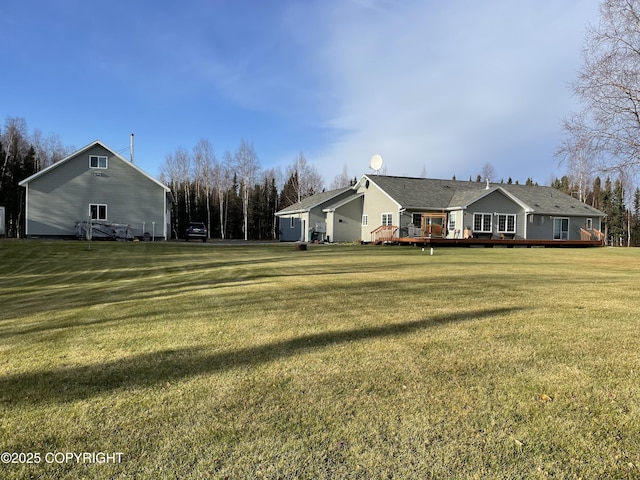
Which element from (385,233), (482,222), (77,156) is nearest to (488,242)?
(482,222)

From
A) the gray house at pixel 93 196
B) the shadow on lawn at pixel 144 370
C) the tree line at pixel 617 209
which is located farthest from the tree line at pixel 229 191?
the shadow on lawn at pixel 144 370

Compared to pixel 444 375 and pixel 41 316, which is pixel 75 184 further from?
pixel 444 375

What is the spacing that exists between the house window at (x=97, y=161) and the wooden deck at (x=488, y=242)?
66.6 feet

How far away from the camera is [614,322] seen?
536cm

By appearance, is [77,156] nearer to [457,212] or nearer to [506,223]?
[457,212]

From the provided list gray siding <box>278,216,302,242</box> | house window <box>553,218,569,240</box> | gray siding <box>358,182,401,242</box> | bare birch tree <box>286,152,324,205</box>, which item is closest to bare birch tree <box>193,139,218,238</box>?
bare birch tree <box>286,152,324,205</box>

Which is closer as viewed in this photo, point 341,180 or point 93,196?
point 93,196

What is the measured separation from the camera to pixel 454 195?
1252 inches

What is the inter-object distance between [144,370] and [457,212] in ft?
93.5

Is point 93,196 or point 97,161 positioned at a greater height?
point 97,161

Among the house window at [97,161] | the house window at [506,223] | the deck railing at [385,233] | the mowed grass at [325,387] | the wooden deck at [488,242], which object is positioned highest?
the house window at [97,161]

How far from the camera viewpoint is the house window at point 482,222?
2919 cm

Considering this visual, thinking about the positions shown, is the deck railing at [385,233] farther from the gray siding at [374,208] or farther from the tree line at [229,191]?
the tree line at [229,191]

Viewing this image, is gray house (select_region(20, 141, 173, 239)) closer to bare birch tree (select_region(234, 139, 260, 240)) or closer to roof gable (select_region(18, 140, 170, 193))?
roof gable (select_region(18, 140, 170, 193))
